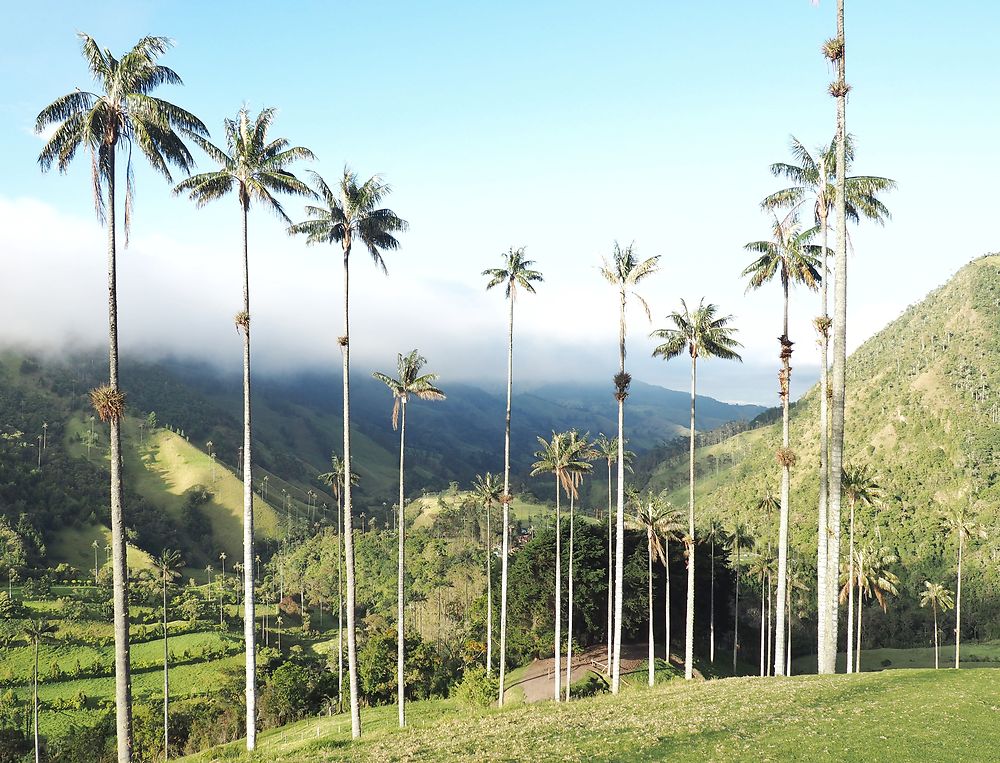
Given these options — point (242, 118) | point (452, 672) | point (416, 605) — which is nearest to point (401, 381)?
point (242, 118)

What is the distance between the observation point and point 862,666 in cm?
7919

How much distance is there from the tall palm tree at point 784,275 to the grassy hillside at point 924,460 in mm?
74655

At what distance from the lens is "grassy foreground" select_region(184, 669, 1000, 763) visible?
1922cm

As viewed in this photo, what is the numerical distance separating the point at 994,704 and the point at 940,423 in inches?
6153

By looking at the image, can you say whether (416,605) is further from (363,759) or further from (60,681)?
(363,759)

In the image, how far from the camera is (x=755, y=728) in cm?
2156

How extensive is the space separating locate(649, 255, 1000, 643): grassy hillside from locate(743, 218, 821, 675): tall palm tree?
2939 inches

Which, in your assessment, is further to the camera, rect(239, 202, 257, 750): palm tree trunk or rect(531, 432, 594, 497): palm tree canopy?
rect(531, 432, 594, 497): palm tree canopy

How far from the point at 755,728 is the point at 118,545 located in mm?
21399

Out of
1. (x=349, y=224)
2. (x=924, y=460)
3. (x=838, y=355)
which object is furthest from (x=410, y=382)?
(x=924, y=460)

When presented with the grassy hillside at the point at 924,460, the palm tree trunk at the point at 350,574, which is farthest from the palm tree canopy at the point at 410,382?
the grassy hillside at the point at 924,460

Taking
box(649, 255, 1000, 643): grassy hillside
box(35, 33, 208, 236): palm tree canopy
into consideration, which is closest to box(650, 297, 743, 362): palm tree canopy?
box(35, 33, 208, 236): palm tree canopy

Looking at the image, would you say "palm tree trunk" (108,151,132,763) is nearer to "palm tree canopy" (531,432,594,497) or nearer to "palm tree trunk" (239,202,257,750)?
"palm tree trunk" (239,202,257,750)

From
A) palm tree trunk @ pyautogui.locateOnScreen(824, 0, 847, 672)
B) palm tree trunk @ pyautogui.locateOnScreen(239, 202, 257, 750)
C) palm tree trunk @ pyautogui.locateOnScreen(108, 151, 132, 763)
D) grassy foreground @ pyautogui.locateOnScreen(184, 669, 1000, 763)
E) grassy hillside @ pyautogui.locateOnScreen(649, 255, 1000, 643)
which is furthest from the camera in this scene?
grassy hillside @ pyautogui.locateOnScreen(649, 255, 1000, 643)
